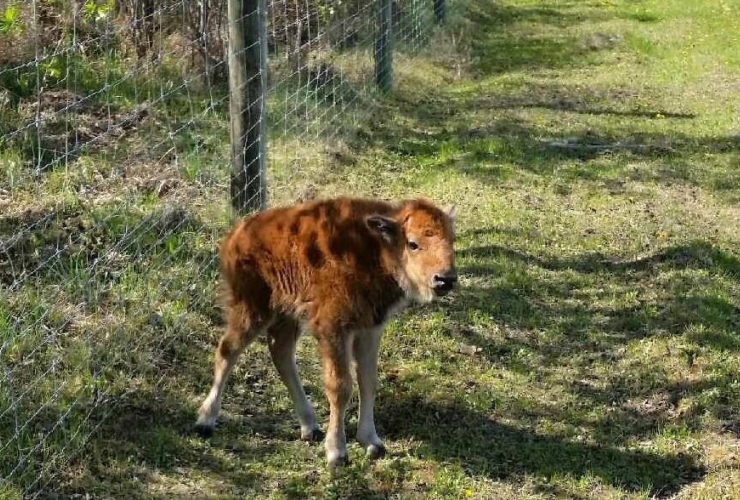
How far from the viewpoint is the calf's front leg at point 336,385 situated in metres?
4.86

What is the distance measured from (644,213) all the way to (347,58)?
437 centimetres

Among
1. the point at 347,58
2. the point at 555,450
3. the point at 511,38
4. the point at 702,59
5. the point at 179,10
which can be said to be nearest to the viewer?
the point at 555,450

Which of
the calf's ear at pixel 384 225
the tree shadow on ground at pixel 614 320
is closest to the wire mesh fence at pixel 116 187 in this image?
the calf's ear at pixel 384 225

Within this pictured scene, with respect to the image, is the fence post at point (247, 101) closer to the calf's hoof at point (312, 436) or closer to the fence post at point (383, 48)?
the calf's hoof at point (312, 436)

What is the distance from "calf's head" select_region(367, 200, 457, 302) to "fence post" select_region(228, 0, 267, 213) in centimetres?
234

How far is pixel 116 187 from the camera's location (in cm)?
729

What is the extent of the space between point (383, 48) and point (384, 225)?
7.48 metres

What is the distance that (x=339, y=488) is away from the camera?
15.6 feet

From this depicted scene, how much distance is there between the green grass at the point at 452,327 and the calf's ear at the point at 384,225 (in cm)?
113

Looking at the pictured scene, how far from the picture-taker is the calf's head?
4.73 m

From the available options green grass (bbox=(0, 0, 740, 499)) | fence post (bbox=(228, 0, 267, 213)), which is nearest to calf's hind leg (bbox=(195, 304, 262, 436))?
green grass (bbox=(0, 0, 740, 499))

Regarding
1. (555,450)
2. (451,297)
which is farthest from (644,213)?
(555,450)

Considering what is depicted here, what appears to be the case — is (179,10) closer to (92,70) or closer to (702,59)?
(92,70)

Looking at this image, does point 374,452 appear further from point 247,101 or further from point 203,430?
point 247,101
